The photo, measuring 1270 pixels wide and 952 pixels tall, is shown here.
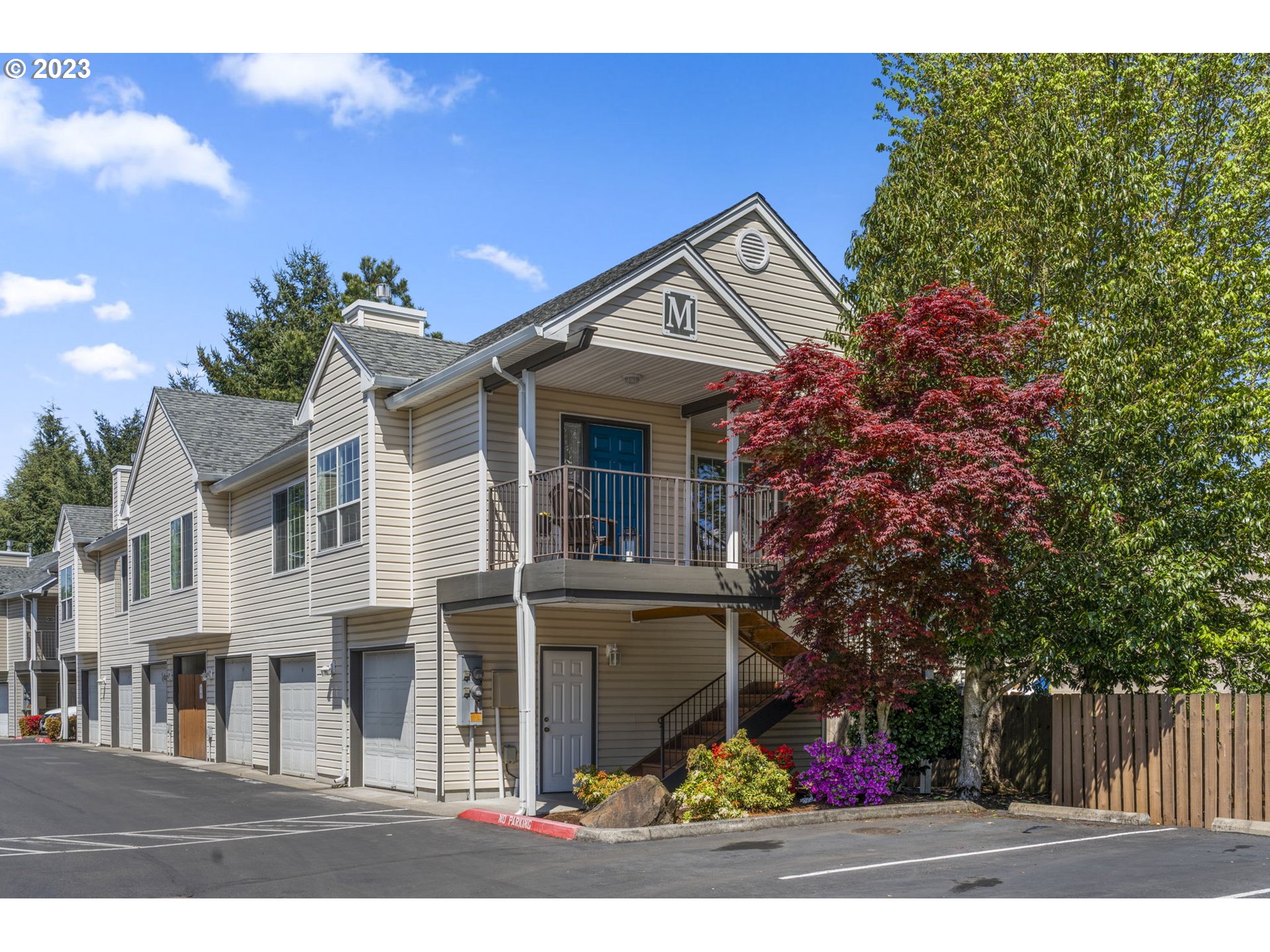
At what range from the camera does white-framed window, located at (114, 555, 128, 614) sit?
32469 millimetres

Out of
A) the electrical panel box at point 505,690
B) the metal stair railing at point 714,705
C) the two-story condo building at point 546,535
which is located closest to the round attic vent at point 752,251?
the two-story condo building at point 546,535

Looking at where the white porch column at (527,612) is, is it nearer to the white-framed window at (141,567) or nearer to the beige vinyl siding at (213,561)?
the beige vinyl siding at (213,561)

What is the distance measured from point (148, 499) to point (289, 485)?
27.1ft

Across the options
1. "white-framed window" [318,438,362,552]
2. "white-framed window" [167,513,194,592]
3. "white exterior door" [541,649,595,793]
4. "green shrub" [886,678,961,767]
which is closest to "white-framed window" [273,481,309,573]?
"white-framed window" [318,438,362,552]

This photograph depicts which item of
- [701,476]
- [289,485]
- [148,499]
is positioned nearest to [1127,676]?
[701,476]

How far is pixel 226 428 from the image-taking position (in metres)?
28.0

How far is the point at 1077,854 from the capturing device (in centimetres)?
1120

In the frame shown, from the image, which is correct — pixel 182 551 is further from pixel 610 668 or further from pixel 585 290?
pixel 585 290

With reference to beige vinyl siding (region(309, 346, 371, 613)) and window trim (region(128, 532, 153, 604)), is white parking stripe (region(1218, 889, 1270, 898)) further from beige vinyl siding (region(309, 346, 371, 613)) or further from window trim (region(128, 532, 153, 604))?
window trim (region(128, 532, 153, 604))

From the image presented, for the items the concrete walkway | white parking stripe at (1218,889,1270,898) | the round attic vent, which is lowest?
the concrete walkway

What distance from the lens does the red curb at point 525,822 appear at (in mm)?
13539

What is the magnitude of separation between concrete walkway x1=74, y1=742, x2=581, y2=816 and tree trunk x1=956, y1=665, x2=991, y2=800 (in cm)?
542

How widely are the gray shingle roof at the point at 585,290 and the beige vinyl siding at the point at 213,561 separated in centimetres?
868

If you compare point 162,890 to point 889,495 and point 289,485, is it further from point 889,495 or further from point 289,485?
point 289,485
